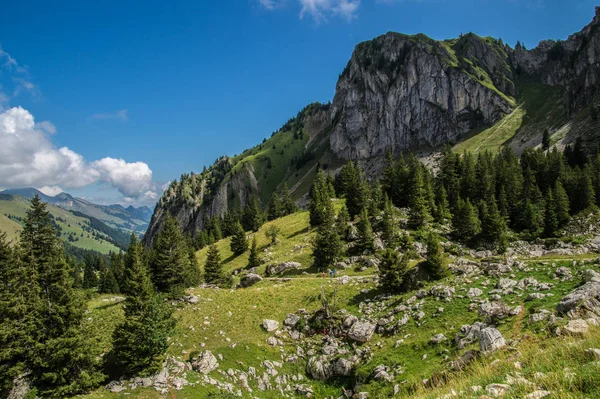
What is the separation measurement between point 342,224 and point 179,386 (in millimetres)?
53952

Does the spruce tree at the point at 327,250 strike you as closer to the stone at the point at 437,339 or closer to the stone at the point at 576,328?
the stone at the point at 437,339

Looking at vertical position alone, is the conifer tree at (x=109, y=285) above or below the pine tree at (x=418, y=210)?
below

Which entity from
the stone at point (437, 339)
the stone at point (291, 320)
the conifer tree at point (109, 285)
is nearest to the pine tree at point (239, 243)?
the conifer tree at point (109, 285)

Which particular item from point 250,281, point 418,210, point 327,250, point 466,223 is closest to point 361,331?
point 250,281

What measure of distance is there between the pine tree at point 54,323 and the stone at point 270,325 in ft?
57.9

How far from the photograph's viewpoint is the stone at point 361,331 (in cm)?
3288

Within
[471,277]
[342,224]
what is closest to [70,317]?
[471,277]

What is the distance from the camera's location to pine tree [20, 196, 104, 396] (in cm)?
2558

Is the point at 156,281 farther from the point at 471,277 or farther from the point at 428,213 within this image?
the point at 428,213

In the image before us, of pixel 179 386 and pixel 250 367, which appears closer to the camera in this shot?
pixel 179 386

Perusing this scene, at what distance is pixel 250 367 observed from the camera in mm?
32125

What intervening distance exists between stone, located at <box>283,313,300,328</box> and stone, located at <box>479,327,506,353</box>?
82.1 ft

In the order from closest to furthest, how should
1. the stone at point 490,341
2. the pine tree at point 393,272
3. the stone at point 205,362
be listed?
the stone at point 490,341 → the stone at point 205,362 → the pine tree at point 393,272

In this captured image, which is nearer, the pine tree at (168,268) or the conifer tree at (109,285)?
the pine tree at (168,268)
